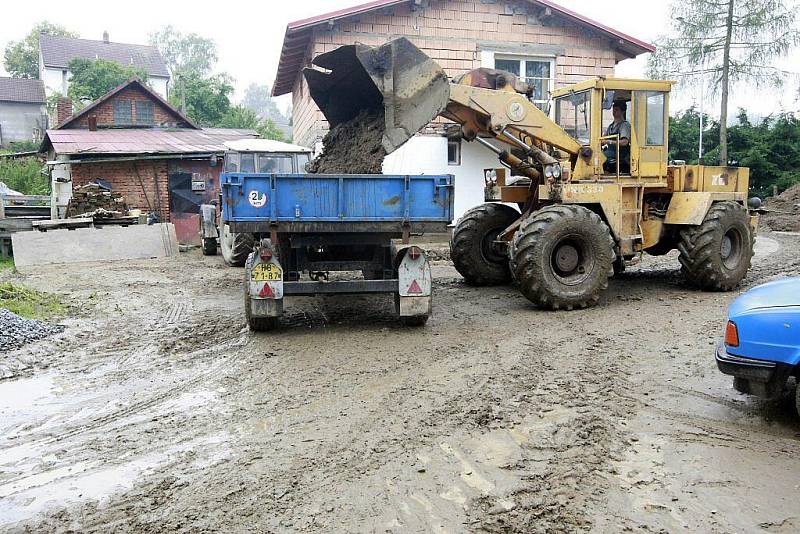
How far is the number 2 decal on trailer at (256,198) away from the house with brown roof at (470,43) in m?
9.26

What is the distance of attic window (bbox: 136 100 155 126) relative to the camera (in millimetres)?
28509

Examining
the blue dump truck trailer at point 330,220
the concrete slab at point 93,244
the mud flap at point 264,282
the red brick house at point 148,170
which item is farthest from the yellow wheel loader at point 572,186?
the red brick house at point 148,170

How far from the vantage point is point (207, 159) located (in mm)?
22172

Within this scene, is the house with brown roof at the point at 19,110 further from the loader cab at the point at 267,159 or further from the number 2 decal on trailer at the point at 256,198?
the number 2 decal on trailer at the point at 256,198

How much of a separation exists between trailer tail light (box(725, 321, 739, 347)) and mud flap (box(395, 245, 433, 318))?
351cm

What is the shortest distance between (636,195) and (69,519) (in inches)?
328

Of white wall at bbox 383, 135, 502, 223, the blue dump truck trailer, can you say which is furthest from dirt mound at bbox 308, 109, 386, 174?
white wall at bbox 383, 135, 502, 223

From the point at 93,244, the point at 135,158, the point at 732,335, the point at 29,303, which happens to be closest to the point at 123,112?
the point at 135,158

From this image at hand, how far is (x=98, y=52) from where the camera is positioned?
59.0m

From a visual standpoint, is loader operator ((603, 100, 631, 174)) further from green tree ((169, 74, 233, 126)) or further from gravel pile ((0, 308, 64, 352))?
green tree ((169, 74, 233, 126))

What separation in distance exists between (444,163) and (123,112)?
17007 millimetres

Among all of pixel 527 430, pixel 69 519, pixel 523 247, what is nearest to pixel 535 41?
pixel 523 247

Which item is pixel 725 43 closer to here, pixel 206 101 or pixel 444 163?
pixel 444 163

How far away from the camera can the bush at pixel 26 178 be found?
29.3m
